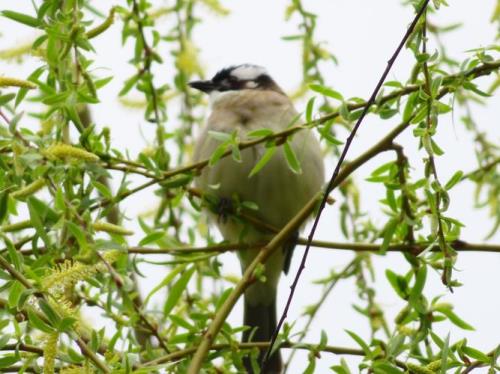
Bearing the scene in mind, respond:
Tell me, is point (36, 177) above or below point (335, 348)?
above

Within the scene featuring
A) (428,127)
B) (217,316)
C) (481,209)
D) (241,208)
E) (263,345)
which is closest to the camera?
(428,127)

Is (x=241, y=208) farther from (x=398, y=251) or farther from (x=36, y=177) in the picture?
(x=36, y=177)

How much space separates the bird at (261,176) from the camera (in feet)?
12.2

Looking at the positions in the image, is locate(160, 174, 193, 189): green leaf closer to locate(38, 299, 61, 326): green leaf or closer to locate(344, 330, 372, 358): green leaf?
locate(344, 330, 372, 358): green leaf

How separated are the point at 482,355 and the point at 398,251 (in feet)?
1.78

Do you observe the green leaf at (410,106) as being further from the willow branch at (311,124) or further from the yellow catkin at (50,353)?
the yellow catkin at (50,353)

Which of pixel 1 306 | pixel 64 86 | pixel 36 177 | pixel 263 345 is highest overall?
pixel 64 86

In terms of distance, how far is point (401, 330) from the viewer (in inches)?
97.0

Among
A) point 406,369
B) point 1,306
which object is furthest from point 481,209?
point 1,306

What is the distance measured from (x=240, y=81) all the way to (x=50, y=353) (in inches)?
118

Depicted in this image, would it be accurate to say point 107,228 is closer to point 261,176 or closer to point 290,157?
point 290,157

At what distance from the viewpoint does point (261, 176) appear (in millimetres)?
3777

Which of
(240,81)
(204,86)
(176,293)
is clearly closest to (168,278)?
(176,293)

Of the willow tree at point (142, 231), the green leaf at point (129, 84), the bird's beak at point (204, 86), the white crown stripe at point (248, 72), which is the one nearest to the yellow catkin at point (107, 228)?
the willow tree at point (142, 231)
